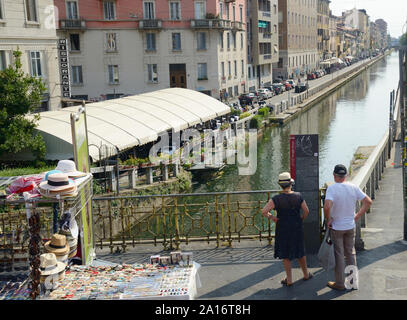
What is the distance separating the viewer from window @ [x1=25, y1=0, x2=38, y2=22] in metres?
23.9

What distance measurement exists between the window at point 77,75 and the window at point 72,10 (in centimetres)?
447

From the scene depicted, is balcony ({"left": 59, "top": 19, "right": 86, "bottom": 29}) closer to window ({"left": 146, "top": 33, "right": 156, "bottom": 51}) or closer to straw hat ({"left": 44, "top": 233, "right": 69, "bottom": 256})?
window ({"left": 146, "top": 33, "right": 156, "bottom": 51})

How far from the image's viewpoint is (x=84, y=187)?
6.66 metres

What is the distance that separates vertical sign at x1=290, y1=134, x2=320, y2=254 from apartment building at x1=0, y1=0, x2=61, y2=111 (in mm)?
16922

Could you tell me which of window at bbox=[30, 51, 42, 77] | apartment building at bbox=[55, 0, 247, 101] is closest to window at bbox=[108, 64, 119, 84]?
apartment building at bbox=[55, 0, 247, 101]

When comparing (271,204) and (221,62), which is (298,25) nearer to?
(221,62)

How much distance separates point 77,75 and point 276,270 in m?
42.9

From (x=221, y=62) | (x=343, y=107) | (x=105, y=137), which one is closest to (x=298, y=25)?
(x=343, y=107)

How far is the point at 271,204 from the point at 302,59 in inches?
3432

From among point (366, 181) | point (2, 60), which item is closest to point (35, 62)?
point (2, 60)

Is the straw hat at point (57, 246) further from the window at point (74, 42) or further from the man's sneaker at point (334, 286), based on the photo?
the window at point (74, 42)

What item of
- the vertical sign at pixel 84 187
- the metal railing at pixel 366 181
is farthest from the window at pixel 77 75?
the vertical sign at pixel 84 187

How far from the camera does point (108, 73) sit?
47000 mm

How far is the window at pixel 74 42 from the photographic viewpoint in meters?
46.2
